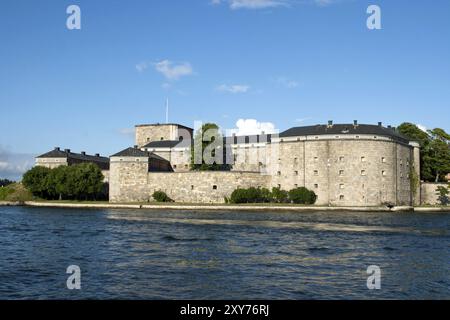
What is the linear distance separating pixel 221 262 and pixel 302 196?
32471mm

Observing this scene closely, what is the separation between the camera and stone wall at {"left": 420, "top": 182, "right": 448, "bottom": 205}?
50.0 meters

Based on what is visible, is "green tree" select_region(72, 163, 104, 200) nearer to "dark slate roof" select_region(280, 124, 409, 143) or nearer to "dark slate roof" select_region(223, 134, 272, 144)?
"dark slate roof" select_region(223, 134, 272, 144)

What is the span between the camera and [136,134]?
2697 inches

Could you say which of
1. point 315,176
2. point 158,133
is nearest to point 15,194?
point 158,133

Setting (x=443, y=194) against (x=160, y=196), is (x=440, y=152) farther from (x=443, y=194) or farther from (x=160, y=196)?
(x=160, y=196)

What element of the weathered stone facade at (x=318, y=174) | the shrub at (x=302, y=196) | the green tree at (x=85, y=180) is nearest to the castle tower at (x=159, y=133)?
the green tree at (x=85, y=180)

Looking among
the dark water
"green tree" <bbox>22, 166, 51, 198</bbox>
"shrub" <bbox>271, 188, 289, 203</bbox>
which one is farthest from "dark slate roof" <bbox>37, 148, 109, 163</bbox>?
the dark water

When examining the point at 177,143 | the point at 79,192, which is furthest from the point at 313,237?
the point at 177,143

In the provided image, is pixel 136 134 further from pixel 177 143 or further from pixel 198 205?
pixel 198 205

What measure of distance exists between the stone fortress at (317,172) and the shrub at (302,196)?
2.97ft

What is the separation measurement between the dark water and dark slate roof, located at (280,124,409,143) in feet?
78.6

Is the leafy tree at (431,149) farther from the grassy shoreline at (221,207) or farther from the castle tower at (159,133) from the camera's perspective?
the castle tower at (159,133)

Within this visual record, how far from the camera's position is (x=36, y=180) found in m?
50.8
